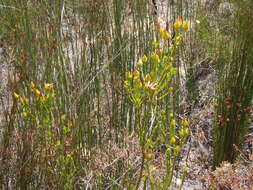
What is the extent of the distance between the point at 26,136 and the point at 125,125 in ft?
2.46

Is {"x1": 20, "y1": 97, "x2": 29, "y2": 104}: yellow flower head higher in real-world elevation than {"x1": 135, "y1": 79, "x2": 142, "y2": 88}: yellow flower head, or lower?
lower

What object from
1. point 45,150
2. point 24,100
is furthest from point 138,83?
point 45,150

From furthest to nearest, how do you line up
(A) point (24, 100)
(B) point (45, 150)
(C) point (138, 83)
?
1. (B) point (45, 150)
2. (A) point (24, 100)
3. (C) point (138, 83)

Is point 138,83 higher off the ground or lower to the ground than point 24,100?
higher

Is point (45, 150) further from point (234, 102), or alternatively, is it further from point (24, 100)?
Answer: point (234, 102)

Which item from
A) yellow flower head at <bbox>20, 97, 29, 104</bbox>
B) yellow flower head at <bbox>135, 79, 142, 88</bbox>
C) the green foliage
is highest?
yellow flower head at <bbox>135, 79, 142, 88</bbox>

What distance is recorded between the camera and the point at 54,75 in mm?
2064

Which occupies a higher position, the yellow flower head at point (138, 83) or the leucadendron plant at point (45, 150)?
the yellow flower head at point (138, 83)

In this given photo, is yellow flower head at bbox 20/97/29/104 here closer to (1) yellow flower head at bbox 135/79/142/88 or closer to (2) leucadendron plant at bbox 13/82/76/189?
(2) leucadendron plant at bbox 13/82/76/189

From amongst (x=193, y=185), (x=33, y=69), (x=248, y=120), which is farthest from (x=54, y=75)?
(x=248, y=120)

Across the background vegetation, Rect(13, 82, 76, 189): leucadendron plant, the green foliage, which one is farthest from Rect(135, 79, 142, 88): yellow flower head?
the green foliage

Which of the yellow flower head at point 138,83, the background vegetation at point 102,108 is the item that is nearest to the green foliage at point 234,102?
the background vegetation at point 102,108

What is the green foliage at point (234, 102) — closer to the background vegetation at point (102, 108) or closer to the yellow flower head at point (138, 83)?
the background vegetation at point (102, 108)

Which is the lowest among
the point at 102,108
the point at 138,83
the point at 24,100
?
the point at 102,108
